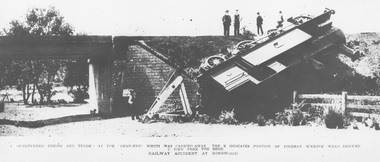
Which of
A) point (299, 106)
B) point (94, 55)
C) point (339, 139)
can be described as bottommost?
point (339, 139)

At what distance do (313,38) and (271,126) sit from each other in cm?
265

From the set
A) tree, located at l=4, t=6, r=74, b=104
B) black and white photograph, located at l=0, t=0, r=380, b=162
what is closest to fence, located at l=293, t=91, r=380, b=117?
black and white photograph, located at l=0, t=0, r=380, b=162

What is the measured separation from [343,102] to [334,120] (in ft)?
2.46

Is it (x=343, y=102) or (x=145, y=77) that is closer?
(x=343, y=102)

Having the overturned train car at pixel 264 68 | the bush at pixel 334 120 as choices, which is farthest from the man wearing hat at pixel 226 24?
the bush at pixel 334 120

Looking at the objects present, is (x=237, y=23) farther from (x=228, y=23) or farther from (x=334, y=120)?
(x=334, y=120)

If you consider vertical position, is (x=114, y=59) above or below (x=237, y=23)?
below

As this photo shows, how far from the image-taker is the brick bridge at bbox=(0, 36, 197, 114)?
1162 cm

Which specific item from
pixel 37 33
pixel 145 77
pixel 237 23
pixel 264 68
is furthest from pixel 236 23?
pixel 37 33

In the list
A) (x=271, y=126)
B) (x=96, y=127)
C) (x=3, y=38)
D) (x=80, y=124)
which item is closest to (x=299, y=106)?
(x=271, y=126)

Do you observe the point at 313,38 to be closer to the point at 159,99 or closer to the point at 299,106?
the point at 299,106

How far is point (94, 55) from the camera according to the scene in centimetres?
1216

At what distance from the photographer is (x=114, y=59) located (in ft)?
40.8

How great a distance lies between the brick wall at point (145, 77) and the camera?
Result: 11836 mm
